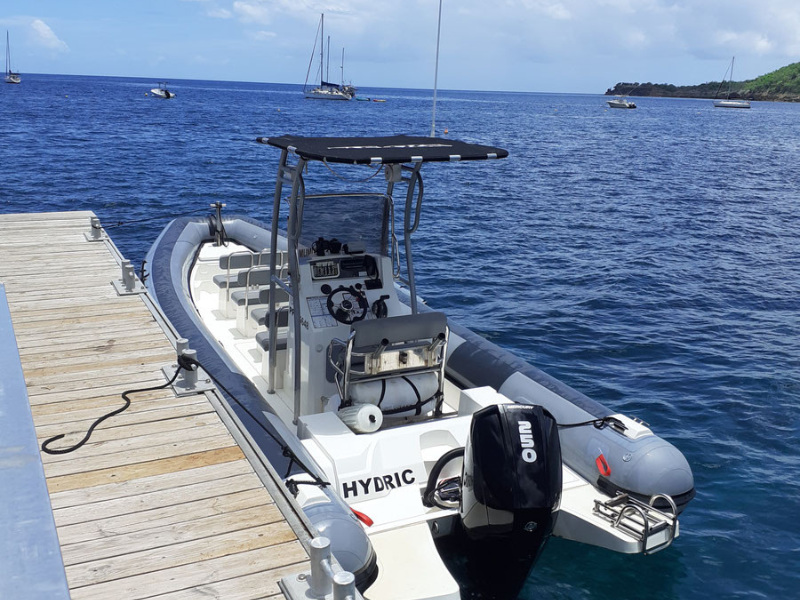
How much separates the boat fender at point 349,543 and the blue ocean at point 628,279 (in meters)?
1.77

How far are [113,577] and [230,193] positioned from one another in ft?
74.3

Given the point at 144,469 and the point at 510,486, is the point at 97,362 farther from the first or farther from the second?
the point at 510,486

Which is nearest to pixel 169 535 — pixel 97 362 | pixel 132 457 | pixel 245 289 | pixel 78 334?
pixel 132 457

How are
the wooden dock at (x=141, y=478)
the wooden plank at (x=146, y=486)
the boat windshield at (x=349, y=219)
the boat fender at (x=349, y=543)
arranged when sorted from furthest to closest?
the boat windshield at (x=349, y=219) < the boat fender at (x=349, y=543) < the wooden plank at (x=146, y=486) < the wooden dock at (x=141, y=478)

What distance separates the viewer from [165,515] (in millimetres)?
3398

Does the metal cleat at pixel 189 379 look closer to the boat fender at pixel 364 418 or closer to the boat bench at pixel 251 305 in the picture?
the boat fender at pixel 364 418

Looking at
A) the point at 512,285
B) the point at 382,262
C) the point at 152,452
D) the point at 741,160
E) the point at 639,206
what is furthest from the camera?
the point at 741,160

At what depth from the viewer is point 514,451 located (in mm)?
4082

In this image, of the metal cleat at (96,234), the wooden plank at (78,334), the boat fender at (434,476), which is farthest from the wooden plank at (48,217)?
the boat fender at (434,476)

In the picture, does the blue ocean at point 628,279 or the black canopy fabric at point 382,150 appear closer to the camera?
the black canopy fabric at point 382,150

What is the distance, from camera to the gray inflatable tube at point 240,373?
394 centimetres

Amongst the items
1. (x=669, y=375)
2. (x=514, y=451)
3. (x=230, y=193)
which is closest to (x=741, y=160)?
(x=230, y=193)

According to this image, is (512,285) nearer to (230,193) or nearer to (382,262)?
(382,262)

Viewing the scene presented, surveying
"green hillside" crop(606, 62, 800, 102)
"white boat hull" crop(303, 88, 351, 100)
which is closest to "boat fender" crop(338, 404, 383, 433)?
"white boat hull" crop(303, 88, 351, 100)
